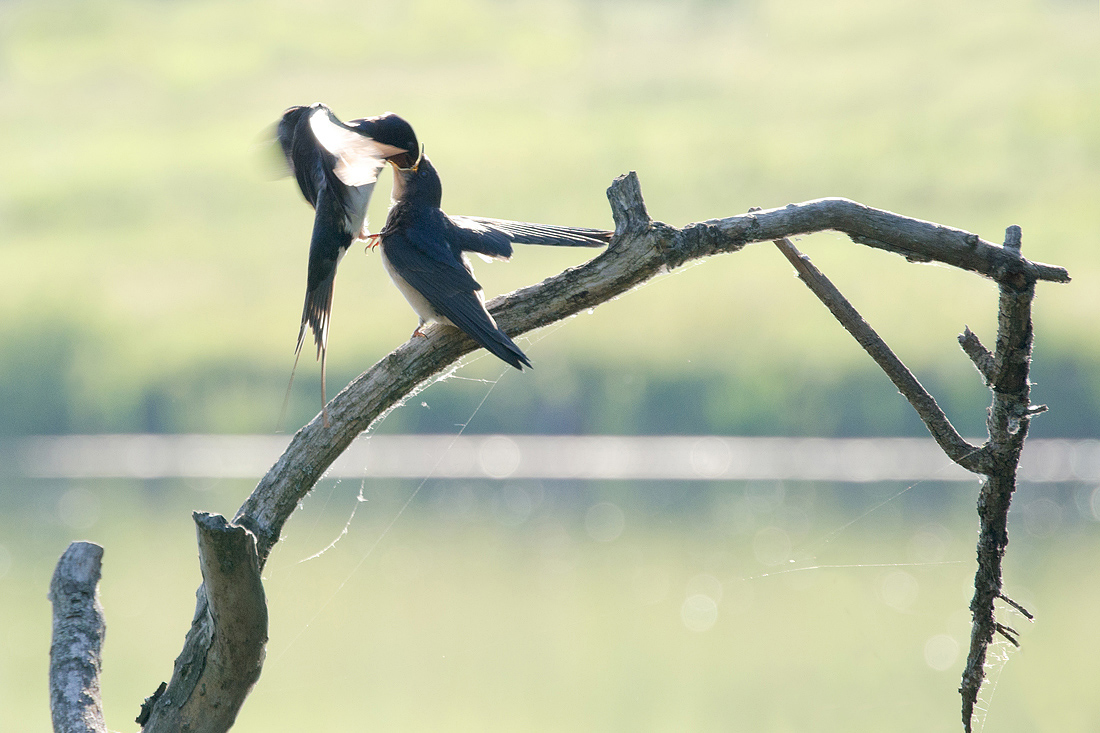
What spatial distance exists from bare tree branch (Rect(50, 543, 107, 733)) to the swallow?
72cm

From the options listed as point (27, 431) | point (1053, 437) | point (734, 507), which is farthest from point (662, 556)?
point (27, 431)

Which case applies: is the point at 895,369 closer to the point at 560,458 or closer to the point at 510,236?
the point at 510,236

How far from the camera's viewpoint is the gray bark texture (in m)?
2.49

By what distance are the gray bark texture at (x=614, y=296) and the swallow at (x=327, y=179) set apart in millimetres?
171

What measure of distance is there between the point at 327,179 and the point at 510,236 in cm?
63


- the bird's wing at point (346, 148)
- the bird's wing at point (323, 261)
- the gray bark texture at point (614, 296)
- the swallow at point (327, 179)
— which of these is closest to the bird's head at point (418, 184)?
the swallow at point (327, 179)

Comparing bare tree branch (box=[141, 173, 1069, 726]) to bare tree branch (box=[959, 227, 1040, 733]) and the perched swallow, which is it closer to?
bare tree branch (box=[959, 227, 1040, 733])

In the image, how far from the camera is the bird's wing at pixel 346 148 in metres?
2.64

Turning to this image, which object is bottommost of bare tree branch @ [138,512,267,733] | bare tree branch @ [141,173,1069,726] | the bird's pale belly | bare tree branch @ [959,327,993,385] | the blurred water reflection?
bare tree branch @ [138,512,267,733]

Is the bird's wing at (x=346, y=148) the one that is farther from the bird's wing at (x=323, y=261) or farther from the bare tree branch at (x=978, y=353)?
the bare tree branch at (x=978, y=353)

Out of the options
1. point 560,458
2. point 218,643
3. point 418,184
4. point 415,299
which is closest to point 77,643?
point 218,643

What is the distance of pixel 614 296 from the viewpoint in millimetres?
2699

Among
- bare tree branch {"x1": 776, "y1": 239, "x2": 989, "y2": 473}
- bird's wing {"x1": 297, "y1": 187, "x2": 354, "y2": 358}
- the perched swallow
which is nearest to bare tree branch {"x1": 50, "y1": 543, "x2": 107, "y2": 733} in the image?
bird's wing {"x1": 297, "y1": 187, "x2": 354, "y2": 358}

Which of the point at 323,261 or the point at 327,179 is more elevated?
the point at 327,179
